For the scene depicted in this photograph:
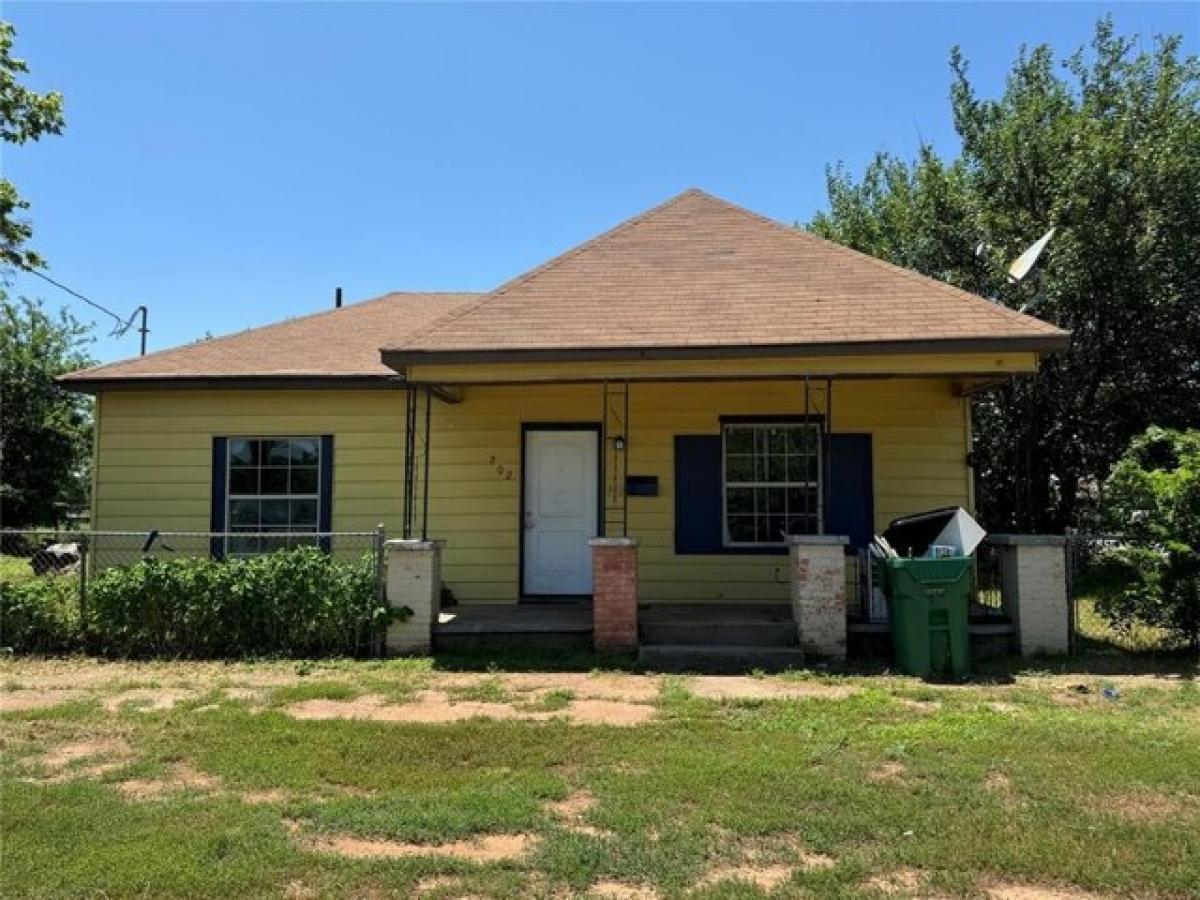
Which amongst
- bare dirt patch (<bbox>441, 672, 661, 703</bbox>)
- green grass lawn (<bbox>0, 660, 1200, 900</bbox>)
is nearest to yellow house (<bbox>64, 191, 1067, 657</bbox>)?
bare dirt patch (<bbox>441, 672, 661, 703</bbox>)

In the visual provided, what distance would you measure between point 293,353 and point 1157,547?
10.4m

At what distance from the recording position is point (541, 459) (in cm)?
1102

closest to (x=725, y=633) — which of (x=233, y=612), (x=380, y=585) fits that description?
(x=380, y=585)

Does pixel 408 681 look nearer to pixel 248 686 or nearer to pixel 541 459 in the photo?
pixel 248 686

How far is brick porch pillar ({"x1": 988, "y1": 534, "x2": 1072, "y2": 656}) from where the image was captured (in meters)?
8.51

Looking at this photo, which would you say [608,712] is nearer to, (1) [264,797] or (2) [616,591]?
(2) [616,591]

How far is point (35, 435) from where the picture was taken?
2086 cm

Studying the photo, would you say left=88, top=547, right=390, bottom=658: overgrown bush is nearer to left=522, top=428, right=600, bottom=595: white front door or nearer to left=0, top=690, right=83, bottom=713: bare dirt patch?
left=0, top=690, right=83, bottom=713: bare dirt patch

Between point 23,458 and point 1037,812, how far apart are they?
23.0 m

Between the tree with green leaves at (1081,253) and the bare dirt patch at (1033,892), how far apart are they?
12.4m

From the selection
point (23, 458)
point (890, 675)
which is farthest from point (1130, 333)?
point (23, 458)

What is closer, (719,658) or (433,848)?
(433,848)

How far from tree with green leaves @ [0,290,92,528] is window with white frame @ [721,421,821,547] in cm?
1697

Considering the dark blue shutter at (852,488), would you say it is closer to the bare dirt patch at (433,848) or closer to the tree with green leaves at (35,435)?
the bare dirt patch at (433,848)
